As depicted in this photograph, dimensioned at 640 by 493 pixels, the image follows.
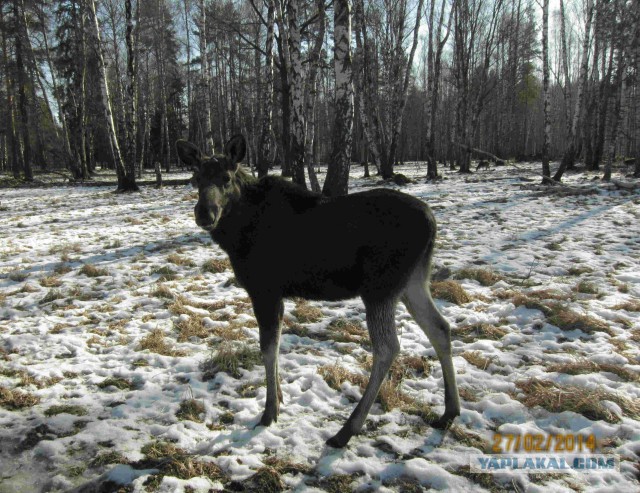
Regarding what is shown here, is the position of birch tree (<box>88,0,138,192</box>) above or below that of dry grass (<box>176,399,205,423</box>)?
above

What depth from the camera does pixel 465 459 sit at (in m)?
2.61

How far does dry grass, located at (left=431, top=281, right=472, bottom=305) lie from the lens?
203 inches

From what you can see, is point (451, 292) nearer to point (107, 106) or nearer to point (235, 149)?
point (235, 149)

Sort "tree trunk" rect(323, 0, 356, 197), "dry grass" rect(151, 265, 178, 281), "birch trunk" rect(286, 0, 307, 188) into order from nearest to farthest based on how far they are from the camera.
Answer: "dry grass" rect(151, 265, 178, 281), "tree trunk" rect(323, 0, 356, 197), "birch trunk" rect(286, 0, 307, 188)

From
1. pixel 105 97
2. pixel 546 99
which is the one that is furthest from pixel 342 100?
pixel 546 99

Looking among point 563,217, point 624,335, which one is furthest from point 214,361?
point 563,217

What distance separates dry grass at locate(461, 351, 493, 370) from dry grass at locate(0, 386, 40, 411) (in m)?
3.91

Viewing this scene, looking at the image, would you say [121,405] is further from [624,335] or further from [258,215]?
[624,335]

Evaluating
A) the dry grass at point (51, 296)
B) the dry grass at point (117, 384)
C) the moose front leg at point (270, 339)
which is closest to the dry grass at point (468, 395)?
the moose front leg at point (270, 339)

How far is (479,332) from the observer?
4.41 meters

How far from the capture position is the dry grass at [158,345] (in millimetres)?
3998

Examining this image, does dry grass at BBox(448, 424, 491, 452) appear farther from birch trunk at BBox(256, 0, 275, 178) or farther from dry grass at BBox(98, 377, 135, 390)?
birch trunk at BBox(256, 0, 275, 178)

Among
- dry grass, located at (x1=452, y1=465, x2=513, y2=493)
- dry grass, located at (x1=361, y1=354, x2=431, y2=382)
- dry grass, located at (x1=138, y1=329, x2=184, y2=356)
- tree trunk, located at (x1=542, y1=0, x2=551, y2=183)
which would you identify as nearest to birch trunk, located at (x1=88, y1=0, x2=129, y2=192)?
dry grass, located at (x1=138, y1=329, x2=184, y2=356)

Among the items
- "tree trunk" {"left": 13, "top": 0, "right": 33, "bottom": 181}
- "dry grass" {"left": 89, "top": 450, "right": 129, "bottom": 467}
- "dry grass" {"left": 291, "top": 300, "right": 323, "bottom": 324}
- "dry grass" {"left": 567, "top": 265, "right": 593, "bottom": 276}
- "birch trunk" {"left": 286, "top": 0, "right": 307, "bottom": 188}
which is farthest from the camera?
"tree trunk" {"left": 13, "top": 0, "right": 33, "bottom": 181}
